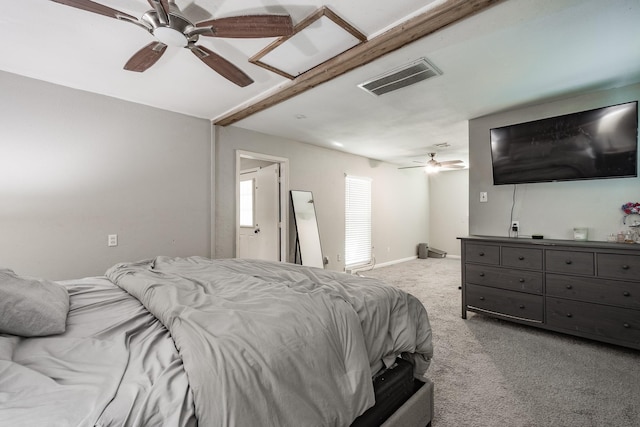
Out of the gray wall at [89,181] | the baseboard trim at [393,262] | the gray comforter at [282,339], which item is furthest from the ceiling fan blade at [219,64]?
the baseboard trim at [393,262]

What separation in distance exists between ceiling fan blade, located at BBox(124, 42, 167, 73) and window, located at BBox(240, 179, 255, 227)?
312 centimetres

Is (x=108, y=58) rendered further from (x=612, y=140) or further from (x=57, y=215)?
(x=612, y=140)

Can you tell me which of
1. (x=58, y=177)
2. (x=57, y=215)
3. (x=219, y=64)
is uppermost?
(x=219, y=64)

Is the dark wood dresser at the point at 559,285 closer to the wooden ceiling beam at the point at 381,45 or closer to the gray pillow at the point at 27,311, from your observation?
the wooden ceiling beam at the point at 381,45

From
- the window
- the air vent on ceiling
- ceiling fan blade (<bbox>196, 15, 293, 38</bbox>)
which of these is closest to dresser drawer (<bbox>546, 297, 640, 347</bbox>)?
the air vent on ceiling

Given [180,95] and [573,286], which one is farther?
[180,95]

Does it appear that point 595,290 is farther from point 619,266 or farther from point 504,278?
point 504,278

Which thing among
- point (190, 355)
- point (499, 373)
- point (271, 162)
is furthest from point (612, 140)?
point (271, 162)

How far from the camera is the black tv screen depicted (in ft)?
8.66

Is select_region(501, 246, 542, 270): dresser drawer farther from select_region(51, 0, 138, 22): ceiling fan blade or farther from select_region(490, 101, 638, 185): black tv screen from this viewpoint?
select_region(51, 0, 138, 22): ceiling fan blade

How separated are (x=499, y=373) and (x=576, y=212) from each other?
6.66ft

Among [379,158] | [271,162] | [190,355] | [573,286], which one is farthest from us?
[379,158]

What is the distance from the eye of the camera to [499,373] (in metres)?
2.18

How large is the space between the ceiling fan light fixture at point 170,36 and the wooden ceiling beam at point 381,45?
3.64ft
